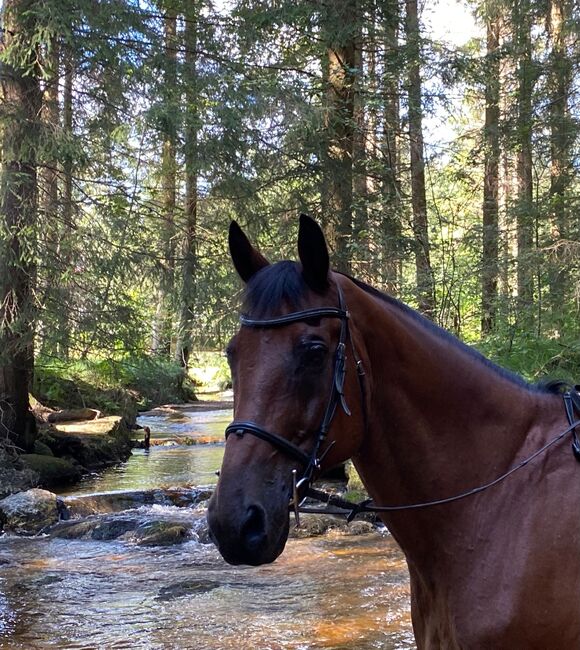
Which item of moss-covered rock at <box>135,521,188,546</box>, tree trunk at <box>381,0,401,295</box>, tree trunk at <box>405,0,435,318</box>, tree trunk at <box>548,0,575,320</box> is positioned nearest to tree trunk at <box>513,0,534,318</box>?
tree trunk at <box>548,0,575,320</box>

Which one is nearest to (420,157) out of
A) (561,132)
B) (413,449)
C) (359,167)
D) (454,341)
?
(359,167)

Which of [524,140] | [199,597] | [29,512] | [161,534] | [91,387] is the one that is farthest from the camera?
[91,387]

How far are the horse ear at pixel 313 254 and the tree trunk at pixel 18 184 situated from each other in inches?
351

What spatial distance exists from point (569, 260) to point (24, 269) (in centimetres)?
852

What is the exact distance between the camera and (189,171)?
1101 centimetres

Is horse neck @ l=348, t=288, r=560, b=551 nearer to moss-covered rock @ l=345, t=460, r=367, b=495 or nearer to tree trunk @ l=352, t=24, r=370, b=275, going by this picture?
moss-covered rock @ l=345, t=460, r=367, b=495

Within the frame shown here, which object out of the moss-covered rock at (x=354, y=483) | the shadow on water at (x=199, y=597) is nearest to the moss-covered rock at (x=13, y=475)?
the shadow on water at (x=199, y=597)

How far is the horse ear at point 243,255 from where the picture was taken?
7.95 ft

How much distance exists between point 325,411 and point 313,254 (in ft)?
1.70

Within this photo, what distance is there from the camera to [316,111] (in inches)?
411

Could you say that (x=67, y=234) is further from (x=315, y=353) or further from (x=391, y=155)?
(x=315, y=353)

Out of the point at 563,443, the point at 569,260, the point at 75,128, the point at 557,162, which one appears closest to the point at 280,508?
the point at 563,443

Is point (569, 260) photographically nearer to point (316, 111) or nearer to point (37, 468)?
point (316, 111)

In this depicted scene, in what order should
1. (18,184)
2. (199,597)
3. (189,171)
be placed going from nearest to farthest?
(199,597)
(18,184)
(189,171)
